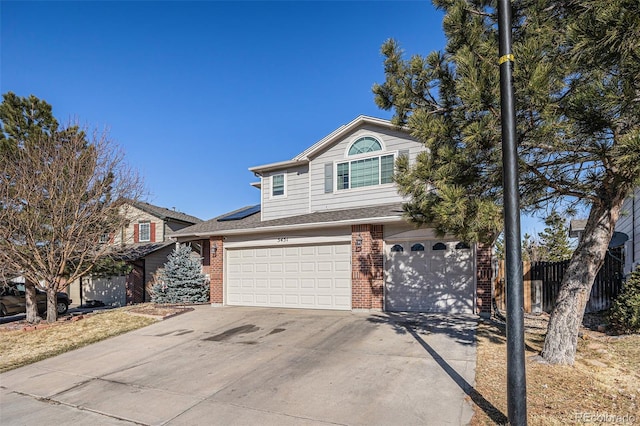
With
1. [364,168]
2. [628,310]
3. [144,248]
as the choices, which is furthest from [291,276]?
[144,248]

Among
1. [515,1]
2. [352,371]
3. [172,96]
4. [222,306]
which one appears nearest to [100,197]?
[172,96]

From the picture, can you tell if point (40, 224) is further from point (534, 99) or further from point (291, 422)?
point (534, 99)

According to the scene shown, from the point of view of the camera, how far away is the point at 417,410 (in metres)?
4.46

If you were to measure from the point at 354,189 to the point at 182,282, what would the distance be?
8200mm

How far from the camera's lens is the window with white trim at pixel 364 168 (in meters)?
12.1

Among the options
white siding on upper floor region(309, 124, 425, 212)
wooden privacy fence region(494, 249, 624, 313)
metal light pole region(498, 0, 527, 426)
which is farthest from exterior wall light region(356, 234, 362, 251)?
metal light pole region(498, 0, 527, 426)

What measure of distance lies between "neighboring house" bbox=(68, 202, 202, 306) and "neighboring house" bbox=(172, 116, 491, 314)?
5961 mm

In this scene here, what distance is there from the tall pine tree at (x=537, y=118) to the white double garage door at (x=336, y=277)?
3909 mm

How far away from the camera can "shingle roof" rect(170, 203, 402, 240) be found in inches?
426

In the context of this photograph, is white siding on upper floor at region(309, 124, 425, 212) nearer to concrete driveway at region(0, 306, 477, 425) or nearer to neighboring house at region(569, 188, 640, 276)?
concrete driveway at region(0, 306, 477, 425)

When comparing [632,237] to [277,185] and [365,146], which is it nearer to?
[365,146]

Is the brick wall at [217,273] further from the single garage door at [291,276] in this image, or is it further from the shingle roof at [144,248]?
the shingle roof at [144,248]

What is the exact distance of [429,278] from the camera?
34.2 ft

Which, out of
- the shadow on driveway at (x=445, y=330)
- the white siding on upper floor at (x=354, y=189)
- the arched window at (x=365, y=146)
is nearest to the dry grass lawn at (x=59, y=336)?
the white siding on upper floor at (x=354, y=189)
